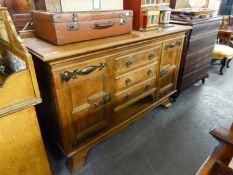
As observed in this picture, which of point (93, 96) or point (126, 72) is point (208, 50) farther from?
point (93, 96)

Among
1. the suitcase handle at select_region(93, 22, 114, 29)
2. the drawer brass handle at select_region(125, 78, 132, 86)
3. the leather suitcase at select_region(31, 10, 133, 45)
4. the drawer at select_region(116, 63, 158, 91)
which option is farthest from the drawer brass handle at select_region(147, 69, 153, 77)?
the suitcase handle at select_region(93, 22, 114, 29)

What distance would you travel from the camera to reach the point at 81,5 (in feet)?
3.76

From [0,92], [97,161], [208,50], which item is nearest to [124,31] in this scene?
[0,92]

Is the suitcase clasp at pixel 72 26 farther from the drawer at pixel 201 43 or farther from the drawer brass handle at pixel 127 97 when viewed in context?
the drawer at pixel 201 43

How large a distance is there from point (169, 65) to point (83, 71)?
103 centimetres

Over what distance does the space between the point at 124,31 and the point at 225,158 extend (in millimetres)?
1001

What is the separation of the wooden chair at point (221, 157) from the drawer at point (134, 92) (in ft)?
2.50

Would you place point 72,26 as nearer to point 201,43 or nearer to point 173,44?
point 173,44

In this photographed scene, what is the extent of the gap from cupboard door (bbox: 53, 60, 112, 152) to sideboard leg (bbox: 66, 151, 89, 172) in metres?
0.11

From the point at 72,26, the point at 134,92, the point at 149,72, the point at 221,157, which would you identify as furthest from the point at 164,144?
the point at 72,26

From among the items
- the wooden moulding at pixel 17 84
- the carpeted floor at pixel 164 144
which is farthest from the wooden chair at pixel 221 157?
the wooden moulding at pixel 17 84

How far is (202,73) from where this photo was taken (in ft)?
8.11

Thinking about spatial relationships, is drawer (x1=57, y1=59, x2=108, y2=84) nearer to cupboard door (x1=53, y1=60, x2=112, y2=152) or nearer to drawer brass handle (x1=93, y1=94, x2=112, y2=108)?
cupboard door (x1=53, y1=60, x2=112, y2=152)

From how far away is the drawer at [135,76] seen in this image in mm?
1369
